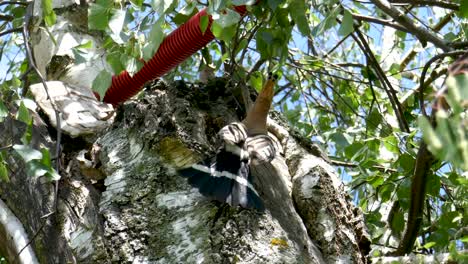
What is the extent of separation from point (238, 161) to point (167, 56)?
0.94m

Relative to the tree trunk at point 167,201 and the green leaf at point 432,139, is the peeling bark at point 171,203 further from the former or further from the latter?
the green leaf at point 432,139

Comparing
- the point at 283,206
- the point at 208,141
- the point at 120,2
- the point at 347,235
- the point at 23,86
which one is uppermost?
the point at 23,86

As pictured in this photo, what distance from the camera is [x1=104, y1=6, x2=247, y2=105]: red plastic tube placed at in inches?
123

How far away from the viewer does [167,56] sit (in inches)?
130

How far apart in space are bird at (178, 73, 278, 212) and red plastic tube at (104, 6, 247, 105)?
0.43 m

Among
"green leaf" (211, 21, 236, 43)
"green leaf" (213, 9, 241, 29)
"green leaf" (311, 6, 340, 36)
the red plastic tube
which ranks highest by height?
the red plastic tube

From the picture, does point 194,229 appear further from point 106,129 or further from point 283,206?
point 106,129

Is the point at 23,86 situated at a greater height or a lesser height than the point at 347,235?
greater

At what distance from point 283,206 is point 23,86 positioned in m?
1.74

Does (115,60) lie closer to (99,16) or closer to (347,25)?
(99,16)

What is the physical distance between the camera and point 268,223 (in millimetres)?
2277

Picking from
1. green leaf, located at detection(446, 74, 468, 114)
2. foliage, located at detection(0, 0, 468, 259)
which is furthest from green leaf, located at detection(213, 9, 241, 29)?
green leaf, located at detection(446, 74, 468, 114)

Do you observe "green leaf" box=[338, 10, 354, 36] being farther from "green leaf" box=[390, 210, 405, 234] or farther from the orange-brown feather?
→ "green leaf" box=[390, 210, 405, 234]

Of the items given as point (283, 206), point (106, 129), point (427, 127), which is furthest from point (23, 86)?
point (427, 127)
